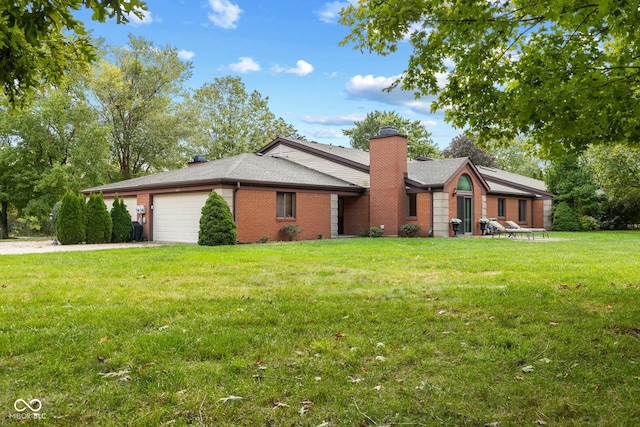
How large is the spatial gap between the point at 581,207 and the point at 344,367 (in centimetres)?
3191

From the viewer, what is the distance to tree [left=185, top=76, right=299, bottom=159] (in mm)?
44375

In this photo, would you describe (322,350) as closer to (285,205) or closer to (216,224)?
(216,224)

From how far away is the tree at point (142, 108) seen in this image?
3806 cm

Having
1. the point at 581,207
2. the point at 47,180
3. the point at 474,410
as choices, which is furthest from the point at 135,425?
the point at 581,207

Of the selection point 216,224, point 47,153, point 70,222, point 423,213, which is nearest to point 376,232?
point 423,213

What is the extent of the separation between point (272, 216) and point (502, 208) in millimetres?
16194

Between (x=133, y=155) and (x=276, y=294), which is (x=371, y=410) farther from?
(x=133, y=155)

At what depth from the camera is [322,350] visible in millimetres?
4789

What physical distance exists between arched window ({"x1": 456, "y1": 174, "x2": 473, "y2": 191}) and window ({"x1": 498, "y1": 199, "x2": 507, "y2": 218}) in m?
5.07

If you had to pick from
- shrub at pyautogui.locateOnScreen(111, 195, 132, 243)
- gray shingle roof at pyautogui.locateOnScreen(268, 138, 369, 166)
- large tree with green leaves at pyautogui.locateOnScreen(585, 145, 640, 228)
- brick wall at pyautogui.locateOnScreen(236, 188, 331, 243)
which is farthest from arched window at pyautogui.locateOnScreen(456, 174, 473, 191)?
shrub at pyautogui.locateOnScreen(111, 195, 132, 243)

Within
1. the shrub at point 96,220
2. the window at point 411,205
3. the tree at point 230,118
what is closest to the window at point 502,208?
the window at point 411,205

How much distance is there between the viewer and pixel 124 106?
124 ft

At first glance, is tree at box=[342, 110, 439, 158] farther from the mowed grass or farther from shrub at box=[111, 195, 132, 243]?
the mowed grass

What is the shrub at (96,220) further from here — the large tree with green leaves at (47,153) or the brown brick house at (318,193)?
the large tree with green leaves at (47,153)
